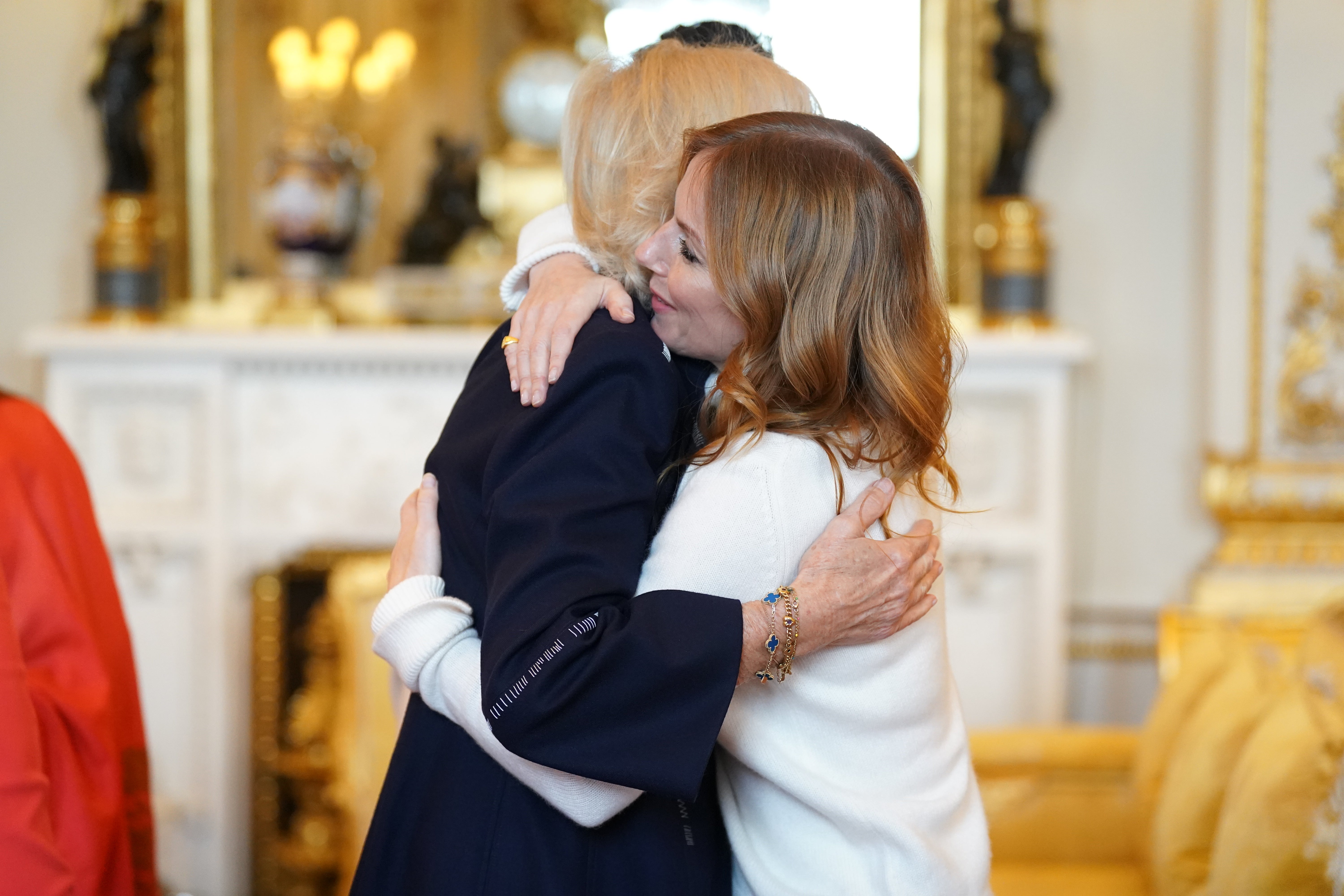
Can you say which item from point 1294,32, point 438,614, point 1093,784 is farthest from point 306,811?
point 1294,32

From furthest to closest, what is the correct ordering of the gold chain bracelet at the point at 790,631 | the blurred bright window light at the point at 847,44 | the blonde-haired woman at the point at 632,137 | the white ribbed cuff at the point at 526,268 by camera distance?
the blurred bright window light at the point at 847,44, the white ribbed cuff at the point at 526,268, the blonde-haired woman at the point at 632,137, the gold chain bracelet at the point at 790,631

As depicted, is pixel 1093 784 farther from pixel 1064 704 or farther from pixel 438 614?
pixel 438 614

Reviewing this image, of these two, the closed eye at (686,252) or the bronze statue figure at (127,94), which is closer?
the closed eye at (686,252)

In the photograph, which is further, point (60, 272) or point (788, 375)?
point (60, 272)

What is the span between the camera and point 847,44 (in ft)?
11.9

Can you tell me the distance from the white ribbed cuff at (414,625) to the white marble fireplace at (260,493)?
2.14m

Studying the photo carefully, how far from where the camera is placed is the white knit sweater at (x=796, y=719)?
3.91ft

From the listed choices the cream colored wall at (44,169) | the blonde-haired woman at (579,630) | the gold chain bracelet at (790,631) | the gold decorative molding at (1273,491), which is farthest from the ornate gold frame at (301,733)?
the gold chain bracelet at (790,631)

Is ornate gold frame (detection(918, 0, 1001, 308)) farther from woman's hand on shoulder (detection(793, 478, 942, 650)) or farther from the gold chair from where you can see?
woman's hand on shoulder (detection(793, 478, 942, 650))

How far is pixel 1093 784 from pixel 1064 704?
2.18 feet

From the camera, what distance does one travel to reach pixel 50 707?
4.87ft

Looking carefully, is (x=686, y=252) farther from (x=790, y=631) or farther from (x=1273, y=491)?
(x=1273, y=491)

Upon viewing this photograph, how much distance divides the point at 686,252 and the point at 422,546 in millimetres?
422

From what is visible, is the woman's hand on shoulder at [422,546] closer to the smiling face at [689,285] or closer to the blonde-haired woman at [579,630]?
the blonde-haired woman at [579,630]
